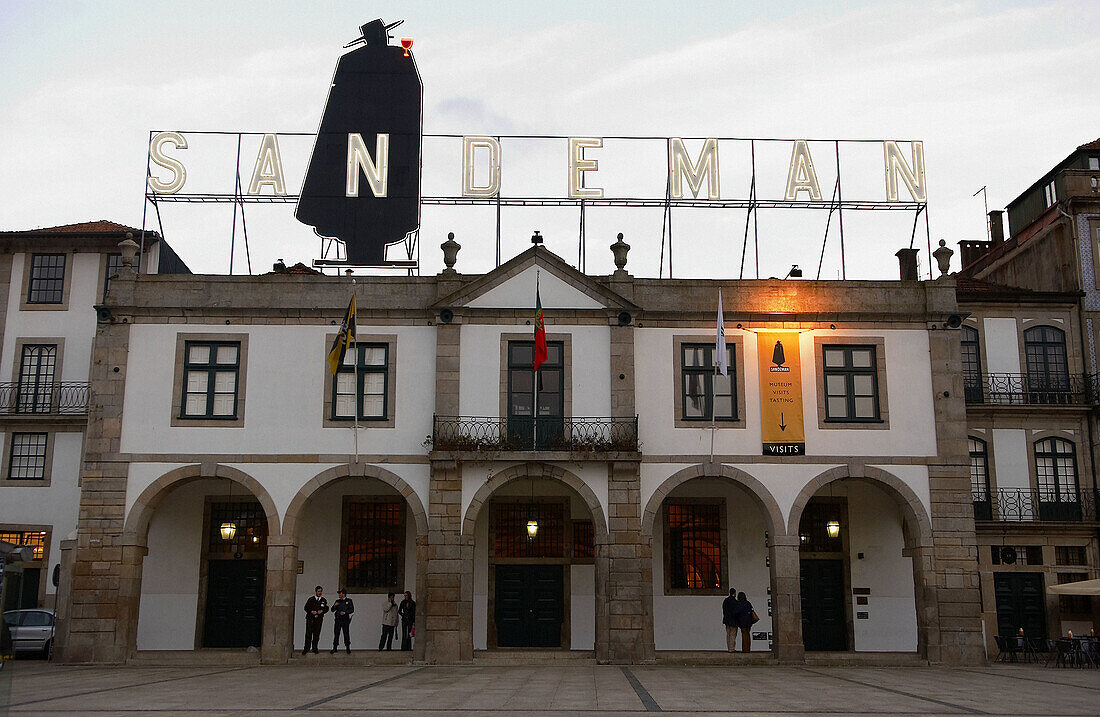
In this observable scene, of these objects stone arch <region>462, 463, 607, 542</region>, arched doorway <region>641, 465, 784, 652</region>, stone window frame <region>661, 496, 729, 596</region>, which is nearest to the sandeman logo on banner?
arched doorway <region>641, 465, 784, 652</region>

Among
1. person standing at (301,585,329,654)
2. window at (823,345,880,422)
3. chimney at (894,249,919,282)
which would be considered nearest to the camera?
person standing at (301,585,329,654)

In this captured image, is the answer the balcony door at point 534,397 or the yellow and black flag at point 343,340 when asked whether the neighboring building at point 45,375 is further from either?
the balcony door at point 534,397

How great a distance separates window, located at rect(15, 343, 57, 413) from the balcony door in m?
14.3

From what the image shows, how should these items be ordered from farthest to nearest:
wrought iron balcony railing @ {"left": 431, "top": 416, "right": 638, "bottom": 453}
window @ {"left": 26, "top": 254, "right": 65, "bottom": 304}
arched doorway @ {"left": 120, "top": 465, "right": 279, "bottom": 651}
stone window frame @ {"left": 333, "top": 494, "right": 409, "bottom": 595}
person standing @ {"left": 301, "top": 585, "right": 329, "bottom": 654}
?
window @ {"left": 26, "top": 254, "right": 65, "bottom": 304}, stone window frame @ {"left": 333, "top": 494, "right": 409, "bottom": 595}, arched doorway @ {"left": 120, "top": 465, "right": 279, "bottom": 651}, wrought iron balcony railing @ {"left": 431, "top": 416, "right": 638, "bottom": 453}, person standing @ {"left": 301, "top": 585, "right": 329, "bottom": 654}

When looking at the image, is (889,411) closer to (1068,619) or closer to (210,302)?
(1068,619)

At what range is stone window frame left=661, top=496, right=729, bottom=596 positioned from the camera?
1055 inches

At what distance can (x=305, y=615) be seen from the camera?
2577cm

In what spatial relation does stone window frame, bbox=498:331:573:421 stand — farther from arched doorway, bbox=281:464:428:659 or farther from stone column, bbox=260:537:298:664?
stone column, bbox=260:537:298:664

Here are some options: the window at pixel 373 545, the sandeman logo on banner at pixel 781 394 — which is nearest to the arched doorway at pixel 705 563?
the sandeman logo on banner at pixel 781 394

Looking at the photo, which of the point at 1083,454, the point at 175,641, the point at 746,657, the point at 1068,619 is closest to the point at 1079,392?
the point at 1083,454

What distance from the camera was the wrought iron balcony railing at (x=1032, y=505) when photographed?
1170 inches

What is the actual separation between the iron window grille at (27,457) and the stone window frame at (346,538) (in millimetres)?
9897

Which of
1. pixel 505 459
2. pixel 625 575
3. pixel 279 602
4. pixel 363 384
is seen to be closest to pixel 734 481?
pixel 625 575

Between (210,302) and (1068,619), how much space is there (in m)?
24.0
